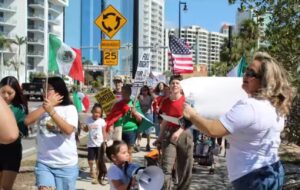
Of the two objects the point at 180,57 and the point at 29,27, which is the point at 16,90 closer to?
the point at 180,57

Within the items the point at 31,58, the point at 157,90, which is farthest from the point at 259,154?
the point at 31,58

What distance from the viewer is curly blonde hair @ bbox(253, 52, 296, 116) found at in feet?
11.9

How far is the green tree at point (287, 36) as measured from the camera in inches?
→ 338

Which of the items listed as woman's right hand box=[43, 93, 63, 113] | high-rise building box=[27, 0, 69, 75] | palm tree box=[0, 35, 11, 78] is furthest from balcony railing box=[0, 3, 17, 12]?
woman's right hand box=[43, 93, 63, 113]

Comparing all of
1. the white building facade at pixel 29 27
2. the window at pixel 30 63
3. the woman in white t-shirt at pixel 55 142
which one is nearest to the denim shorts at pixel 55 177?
the woman in white t-shirt at pixel 55 142

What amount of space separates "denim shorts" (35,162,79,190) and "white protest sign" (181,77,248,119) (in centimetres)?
147

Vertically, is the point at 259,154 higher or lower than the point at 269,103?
lower

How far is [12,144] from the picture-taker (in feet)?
19.5

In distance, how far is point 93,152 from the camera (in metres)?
9.73

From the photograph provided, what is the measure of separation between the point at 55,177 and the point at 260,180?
243cm

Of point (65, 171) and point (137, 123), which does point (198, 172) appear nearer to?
point (137, 123)

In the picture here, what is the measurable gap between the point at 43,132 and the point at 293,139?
5.08 metres

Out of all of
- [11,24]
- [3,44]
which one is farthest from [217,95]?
[11,24]

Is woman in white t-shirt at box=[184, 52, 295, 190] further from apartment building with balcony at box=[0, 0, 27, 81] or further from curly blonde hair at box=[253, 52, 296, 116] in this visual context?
apartment building with balcony at box=[0, 0, 27, 81]
